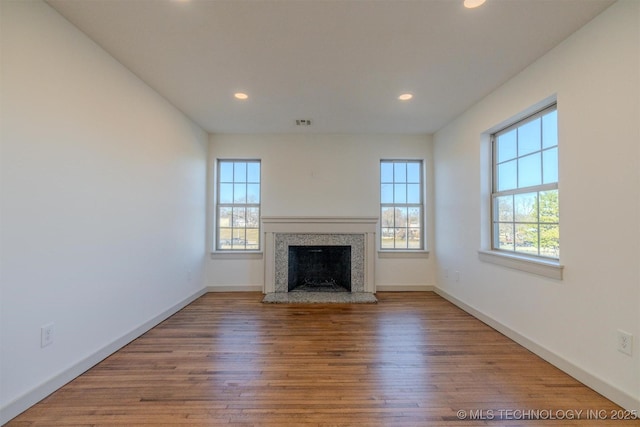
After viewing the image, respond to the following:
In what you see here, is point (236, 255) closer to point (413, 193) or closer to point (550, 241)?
point (413, 193)

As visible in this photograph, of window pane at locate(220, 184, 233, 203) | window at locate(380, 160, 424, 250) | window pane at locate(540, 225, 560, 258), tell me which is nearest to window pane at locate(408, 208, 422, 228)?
window at locate(380, 160, 424, 250)

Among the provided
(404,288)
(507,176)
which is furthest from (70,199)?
(404,288)

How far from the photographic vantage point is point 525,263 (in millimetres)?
2537

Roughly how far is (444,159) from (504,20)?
2.38 m

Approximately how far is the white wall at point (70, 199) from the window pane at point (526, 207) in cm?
368

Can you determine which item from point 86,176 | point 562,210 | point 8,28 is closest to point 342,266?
point 562,210

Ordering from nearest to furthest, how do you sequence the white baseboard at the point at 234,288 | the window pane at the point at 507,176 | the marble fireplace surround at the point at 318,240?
the window pane at the point at 507,176 < the marble fireplace surround at the point at 318,240 < the white baseboard at the point at 234,288

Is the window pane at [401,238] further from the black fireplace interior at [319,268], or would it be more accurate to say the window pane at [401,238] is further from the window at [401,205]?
the black fireplace interior at [319,268]

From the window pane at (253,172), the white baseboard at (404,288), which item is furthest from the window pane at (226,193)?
the white baseboard at (404,288)

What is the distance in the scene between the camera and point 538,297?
Result: 243cm

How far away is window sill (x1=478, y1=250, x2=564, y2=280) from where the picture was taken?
7.35ft

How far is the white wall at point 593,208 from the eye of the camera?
1.71 metres

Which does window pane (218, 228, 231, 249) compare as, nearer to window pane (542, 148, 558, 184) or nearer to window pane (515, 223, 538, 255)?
window pane (515, 223, 538, 255)

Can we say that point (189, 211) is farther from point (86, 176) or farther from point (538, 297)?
point (538, 297)
